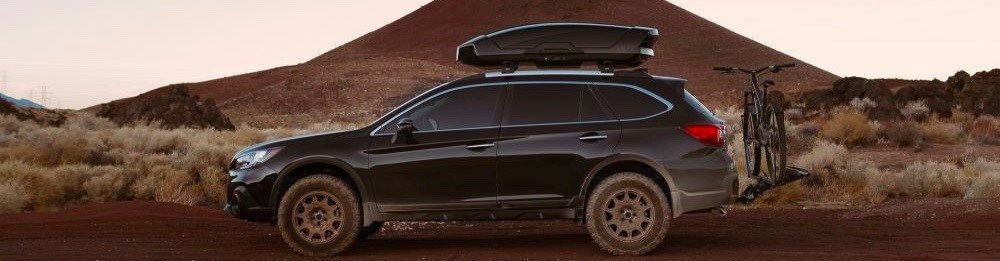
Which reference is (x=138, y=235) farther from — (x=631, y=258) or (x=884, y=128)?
(x=884, y=128)

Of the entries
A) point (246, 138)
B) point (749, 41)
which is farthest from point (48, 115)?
point (749, 41)

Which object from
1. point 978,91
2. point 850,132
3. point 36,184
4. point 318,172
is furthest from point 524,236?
point 978,91

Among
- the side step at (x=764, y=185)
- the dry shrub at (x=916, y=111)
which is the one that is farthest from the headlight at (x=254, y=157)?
the dry shrub at (x=916, y=111)

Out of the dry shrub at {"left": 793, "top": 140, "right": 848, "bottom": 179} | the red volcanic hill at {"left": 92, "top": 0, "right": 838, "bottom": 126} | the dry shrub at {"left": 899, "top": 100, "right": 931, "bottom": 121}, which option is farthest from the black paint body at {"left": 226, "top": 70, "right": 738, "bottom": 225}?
the red volcanic hill at {"left": 92, "top": 0, "right": 838, "bottom": 126}

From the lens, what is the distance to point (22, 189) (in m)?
18.5

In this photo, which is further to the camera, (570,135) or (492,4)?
(492,4)

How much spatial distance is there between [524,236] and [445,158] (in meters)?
2.57

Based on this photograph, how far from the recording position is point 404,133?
1127 cm

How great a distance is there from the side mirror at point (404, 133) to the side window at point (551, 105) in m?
0.84

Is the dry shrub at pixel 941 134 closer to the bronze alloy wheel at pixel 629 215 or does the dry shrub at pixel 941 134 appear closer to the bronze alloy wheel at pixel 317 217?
the bronze alloy wheel at pixel 629 215

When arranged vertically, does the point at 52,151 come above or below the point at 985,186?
above

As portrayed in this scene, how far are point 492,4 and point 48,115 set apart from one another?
2399 inches

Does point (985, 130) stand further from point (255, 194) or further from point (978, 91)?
point (255, 194)

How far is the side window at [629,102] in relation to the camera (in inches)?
447
